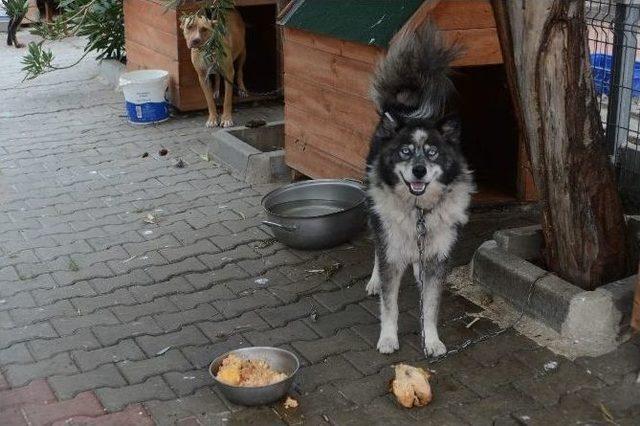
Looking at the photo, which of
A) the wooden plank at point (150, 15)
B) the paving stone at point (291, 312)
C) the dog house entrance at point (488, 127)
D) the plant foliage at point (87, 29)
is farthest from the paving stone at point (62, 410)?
the plant foliage at point (87, 29)

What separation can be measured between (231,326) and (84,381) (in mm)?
884

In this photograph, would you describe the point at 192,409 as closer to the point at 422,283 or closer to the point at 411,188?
the point at 422,283

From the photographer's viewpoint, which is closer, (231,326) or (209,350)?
(209,350)

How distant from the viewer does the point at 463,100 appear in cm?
695

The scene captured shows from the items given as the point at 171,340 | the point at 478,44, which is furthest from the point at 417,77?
the point at 171,340

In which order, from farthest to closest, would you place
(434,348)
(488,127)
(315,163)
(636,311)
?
(488,127) → (315,163) → (434,348) → (636,311)

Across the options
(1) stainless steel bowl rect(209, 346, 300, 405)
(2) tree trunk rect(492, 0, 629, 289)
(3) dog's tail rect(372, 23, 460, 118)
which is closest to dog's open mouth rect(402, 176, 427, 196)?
(3) dog's tail rect(372, 23, 460, 118)

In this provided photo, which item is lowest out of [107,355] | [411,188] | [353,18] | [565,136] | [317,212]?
[107,355]

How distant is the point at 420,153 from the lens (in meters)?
4.29

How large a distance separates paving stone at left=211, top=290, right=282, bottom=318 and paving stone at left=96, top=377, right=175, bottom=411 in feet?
2.71

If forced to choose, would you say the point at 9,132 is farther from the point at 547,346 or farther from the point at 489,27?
the point at 547,346

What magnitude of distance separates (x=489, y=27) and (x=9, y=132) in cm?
525

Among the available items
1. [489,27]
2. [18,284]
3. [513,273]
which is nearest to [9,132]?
[18,284]

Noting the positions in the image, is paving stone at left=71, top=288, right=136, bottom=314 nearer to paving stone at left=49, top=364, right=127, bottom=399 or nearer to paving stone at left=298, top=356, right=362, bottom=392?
paving stone at left=49, top=364, right=127, bottom=399
